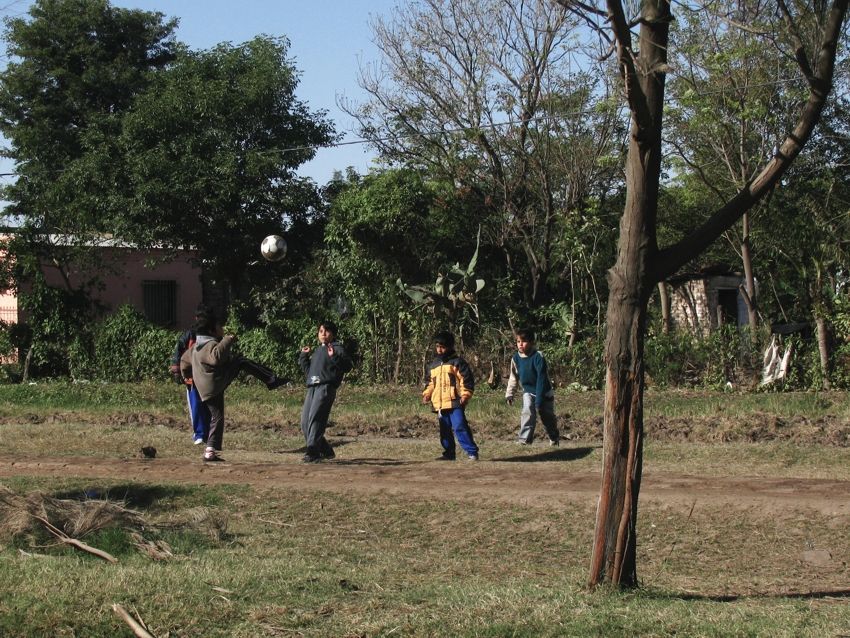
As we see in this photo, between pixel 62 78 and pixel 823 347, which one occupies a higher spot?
pixel 62 78

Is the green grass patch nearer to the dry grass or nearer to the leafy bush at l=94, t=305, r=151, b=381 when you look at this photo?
the dry grass

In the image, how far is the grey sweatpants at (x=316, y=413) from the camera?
13.0 meters

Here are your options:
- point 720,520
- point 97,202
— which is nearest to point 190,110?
point 97,202

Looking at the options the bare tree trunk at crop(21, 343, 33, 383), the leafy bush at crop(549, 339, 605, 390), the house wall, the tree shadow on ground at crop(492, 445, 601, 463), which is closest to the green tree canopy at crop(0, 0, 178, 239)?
the house wall

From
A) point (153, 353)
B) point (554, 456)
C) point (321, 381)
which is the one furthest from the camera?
point (153, 353)

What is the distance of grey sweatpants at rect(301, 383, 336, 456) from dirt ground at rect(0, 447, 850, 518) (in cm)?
30

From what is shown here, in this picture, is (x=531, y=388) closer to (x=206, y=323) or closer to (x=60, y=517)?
(x=206, y=323)

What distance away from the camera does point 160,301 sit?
114ft

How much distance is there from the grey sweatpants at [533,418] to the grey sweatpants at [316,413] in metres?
2.81

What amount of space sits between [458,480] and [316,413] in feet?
7.13

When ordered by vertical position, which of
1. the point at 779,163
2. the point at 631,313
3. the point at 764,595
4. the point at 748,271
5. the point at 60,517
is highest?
the point at 748,271

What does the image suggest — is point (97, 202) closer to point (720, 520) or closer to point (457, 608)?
point (720, 520)

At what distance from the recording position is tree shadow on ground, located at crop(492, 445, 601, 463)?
13.5 meters

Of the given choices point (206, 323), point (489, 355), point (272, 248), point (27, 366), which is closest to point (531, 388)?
point (206, 323)
